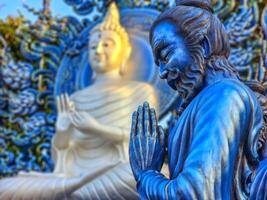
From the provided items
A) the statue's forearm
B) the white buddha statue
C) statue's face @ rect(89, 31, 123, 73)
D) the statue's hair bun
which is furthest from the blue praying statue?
statue's face @ rect(89, 31, 123, 73)

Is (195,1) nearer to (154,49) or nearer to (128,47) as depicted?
(154,49)

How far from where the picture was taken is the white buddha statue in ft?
13.5

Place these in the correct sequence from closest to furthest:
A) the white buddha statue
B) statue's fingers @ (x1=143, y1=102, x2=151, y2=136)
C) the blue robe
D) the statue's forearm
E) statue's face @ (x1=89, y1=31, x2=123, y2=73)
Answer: the blue robe → statue's fingers @ (x1=143, y1=102, x2=151, y2=136) → the white buddha statue → the statue's forearm → statue's face @ (x1=89, y1=31, x2=123, y2=73)

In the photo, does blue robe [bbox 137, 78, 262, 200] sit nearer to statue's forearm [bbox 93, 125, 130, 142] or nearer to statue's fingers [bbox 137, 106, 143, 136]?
statue's fingers [bbox 137, 106, 143, 136]

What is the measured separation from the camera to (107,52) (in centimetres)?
482

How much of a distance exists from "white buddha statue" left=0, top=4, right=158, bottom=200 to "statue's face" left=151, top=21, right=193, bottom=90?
105 inches

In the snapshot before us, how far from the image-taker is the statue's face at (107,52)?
15.8 ft

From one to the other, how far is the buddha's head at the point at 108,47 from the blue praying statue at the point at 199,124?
3.44m

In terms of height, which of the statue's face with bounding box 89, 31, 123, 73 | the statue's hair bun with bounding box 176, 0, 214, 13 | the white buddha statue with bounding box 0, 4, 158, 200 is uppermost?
the statue's hair bun with bounding box 176, 0, 214, 13

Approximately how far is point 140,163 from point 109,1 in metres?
4.09

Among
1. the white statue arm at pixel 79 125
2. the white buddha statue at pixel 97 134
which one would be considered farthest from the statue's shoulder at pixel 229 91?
the white statue arm at pixel 79 125

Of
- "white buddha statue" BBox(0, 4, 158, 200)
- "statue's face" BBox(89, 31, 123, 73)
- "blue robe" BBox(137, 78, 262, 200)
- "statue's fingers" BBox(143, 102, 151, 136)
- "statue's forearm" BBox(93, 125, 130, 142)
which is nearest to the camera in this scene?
"blue robe" BBox(137, 78, 262, 200)

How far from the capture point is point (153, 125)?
1.30m

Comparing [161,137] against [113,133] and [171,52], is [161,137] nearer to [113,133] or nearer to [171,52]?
[171,52]
